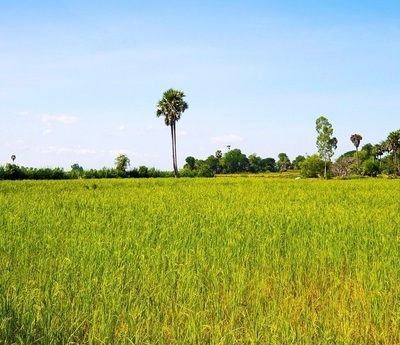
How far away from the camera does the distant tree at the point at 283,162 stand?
497ft

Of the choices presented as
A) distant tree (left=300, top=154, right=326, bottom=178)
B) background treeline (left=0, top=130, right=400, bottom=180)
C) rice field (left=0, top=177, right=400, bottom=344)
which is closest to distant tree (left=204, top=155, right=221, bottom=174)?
background treeline (left=0, top=130, right=400, bottom=180)

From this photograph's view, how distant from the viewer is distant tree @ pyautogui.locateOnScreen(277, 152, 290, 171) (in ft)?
497

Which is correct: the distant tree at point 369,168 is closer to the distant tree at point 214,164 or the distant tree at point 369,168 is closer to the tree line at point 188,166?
the tree line at point 188,166

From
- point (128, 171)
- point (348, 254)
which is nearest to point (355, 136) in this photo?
point (128, 171)

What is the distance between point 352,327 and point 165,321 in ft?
5.15

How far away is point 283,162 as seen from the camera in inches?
6048

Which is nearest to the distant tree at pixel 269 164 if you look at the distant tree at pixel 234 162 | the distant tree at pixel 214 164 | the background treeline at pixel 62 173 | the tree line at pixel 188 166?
the distant tree at pixel 234 162

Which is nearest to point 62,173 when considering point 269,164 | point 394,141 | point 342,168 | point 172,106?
point 172,106

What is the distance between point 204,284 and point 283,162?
500 ft

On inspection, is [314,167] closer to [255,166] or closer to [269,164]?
[255,166]

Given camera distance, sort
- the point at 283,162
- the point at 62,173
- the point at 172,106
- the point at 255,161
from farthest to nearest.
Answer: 1. the point at 283,162
2. the point at 255,161
3. the point at 172,106
4. the point at 62,173

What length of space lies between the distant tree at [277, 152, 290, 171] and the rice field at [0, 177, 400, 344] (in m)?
142

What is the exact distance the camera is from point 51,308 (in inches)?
139

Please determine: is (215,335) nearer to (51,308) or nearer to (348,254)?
(51,308)
